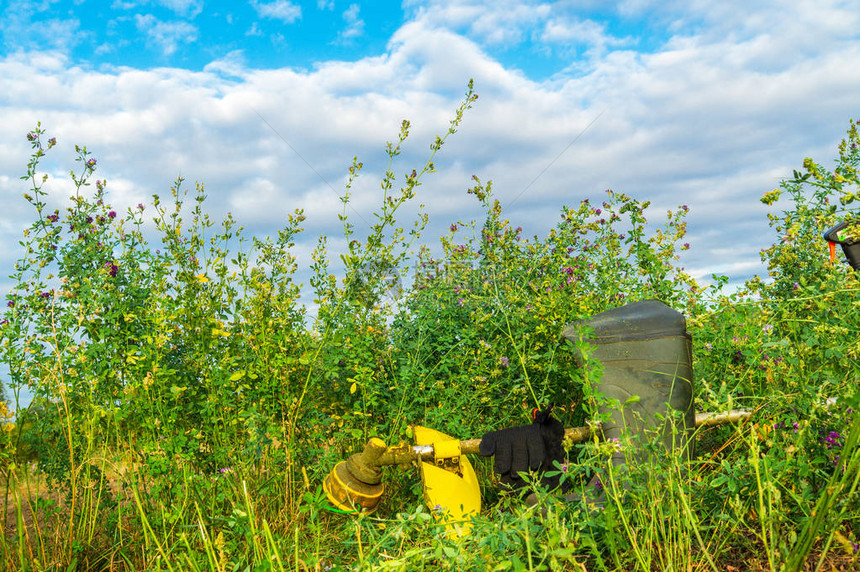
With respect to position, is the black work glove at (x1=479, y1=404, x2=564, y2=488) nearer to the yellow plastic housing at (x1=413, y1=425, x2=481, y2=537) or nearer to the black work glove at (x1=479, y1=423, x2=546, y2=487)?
the black work glove at (x1=479, y1=423, x2=546, y2=487)

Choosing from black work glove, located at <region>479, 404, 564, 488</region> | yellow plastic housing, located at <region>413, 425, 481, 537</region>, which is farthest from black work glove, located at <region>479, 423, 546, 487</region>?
yellow plastic housing, located at <region>413, 425, 481, 537</region>

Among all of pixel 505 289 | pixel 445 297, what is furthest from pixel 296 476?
pixel 505 289

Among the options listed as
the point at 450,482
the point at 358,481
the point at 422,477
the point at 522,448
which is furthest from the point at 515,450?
the point at 358,481

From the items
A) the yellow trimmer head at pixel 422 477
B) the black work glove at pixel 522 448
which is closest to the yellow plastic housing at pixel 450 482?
the yellow trimmer head at pixel 422 477

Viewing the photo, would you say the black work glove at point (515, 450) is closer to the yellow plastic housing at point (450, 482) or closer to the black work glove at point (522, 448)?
the black work glove at point (522, 448)

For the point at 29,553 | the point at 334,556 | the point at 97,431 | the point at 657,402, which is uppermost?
the point at 97,431

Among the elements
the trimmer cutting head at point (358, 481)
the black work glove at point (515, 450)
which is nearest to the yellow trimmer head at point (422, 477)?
the trimmer cutting head at point (358, 481)

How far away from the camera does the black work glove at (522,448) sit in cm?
268

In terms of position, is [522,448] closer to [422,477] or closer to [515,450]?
[515,450]

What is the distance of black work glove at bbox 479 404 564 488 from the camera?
8.79 ft

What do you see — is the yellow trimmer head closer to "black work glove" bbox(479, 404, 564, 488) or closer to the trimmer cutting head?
the trimmer cutting head

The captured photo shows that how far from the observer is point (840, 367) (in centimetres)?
235

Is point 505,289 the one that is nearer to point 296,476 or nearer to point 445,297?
point 445,297

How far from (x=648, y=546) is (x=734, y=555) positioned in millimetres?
293
